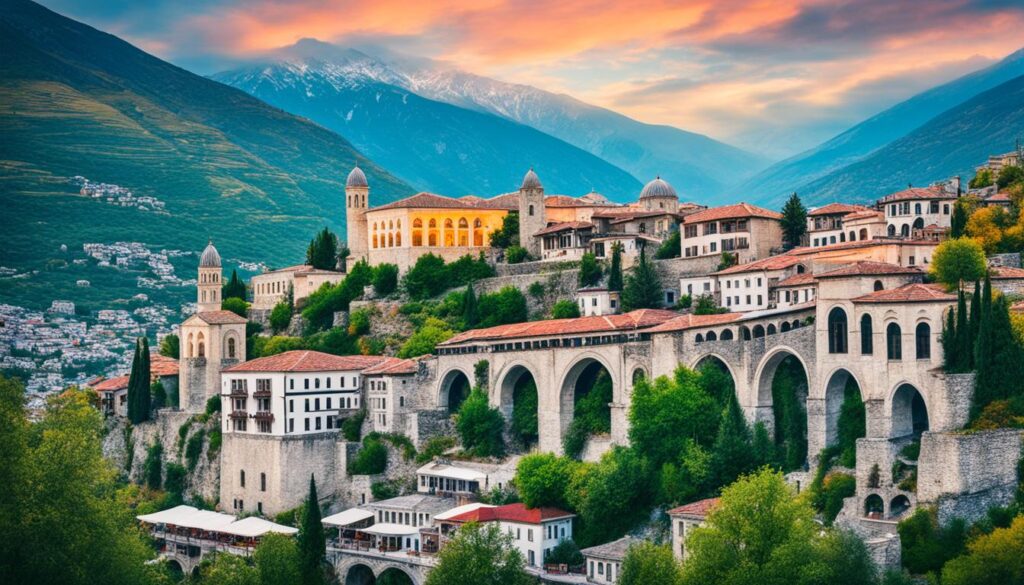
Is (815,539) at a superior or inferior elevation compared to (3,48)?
inferior

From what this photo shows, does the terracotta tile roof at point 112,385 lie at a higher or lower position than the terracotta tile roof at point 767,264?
lower

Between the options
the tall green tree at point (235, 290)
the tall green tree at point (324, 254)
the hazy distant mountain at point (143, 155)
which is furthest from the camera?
the hazy distant mountain at point (143, 155)

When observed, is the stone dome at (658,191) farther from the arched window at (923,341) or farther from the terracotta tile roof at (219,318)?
the arched window at (923,341)

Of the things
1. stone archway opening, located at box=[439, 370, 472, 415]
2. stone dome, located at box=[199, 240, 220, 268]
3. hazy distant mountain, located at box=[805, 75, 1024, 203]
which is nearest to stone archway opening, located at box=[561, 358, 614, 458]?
stone archway opening, located at box=[439, 370, 472, 415]

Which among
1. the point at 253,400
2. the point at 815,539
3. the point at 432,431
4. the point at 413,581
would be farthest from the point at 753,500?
the point at 253,400

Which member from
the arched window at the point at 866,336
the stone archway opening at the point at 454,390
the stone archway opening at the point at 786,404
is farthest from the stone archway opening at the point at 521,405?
the arched window at the point at 866,336

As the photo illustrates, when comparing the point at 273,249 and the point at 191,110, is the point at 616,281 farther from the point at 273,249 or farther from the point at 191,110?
the point at 191,110

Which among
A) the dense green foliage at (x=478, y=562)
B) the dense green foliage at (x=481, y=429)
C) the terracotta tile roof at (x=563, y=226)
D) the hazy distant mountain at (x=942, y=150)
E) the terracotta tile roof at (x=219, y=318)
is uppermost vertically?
the hazy distant mountain at (x=942, y=150)
